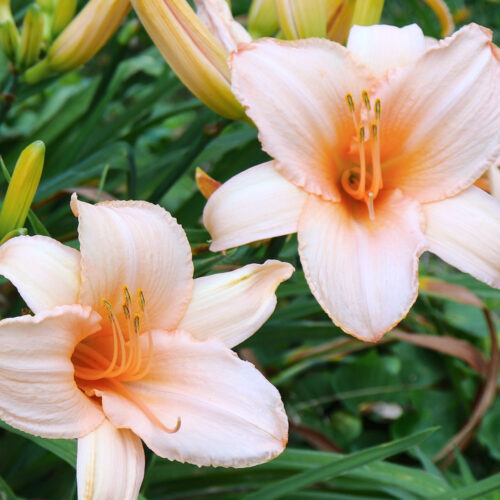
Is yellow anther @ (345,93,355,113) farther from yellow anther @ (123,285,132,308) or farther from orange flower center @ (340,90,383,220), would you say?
yellow anther @ (123,285,132,308)

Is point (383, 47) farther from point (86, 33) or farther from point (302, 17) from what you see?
point (86, 33)

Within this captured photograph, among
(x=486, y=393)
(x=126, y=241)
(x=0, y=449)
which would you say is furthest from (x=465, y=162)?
(x=0, y=449)

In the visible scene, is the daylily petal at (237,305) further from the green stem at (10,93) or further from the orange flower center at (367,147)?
the green stem at (10,93)

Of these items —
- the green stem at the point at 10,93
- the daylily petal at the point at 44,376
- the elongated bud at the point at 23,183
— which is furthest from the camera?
the green stem at the point at 10,93

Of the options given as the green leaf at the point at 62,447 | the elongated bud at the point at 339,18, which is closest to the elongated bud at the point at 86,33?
the elongated bud at the point at 339,18

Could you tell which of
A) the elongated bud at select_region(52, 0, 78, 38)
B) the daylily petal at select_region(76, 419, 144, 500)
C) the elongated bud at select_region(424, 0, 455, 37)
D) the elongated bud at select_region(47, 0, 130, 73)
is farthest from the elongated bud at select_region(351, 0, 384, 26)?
the daylily petal at select_region(76, 419, 144, 500)

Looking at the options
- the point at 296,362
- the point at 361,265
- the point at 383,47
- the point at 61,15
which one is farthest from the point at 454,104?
the point at 296,362
